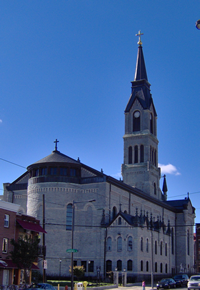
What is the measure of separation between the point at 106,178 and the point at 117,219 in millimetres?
6043

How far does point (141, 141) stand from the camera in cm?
8731

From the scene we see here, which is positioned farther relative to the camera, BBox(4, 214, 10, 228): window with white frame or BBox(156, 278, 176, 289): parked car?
BBox(156, 278, 176, 289): parked car

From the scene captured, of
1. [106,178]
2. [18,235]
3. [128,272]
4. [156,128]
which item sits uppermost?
[156,128]

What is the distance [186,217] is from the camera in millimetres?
89500

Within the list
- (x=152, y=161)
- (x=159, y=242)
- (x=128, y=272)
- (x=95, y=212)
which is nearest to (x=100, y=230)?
(x=95, y=212)

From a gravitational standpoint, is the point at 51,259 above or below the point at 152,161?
below

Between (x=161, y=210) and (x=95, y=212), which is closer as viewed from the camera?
(x=95, y=212)

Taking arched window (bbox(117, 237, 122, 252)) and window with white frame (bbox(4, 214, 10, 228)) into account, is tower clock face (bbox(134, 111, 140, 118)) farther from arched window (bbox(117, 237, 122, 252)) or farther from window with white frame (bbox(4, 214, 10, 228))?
window with white frame (bbox(4, 214, 10, 228))

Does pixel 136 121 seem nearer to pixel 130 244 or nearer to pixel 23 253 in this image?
pixel 130 244

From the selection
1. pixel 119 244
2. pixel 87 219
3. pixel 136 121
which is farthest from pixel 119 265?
pixel 136 121

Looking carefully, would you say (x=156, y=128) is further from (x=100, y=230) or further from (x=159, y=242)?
(x=100, y=230)

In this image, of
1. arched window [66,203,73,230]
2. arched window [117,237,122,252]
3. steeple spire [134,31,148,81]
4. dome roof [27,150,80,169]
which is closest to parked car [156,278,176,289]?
arched window [117,237,122,252]

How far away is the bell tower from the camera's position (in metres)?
86.1

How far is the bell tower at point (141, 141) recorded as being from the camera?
8606 centimetres
